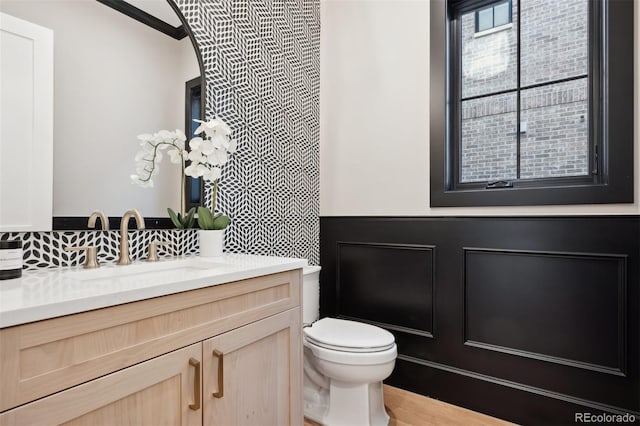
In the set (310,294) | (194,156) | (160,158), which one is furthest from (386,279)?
(160,158)

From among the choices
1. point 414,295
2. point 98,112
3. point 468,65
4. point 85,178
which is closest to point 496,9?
point 468,65

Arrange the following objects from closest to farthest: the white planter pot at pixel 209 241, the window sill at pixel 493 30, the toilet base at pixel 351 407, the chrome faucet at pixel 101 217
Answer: the chrome faucet at pixel 101 217 → the white planter pot at pixel 209 241 → the toilet base at pixel 351 407 → the window sill at pixel 493 30

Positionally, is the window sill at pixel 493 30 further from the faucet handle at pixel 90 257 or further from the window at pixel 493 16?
the faucet handle at pixel 90 257

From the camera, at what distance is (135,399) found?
783 mm

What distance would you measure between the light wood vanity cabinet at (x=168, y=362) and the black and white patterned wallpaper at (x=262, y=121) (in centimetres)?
54

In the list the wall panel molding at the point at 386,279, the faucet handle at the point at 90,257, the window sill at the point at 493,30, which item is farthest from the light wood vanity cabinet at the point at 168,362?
the window sill at the point at 493,30

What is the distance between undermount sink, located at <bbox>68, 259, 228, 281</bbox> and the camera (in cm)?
105

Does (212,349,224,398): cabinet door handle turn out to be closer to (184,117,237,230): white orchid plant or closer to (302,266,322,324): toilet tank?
(184,117,237,230): white orchid plant

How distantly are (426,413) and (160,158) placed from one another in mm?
1801

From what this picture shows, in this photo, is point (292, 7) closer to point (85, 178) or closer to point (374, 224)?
point (374, 224)

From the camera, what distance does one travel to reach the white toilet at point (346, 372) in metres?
1.45

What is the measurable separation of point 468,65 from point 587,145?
754mm

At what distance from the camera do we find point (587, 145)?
1551 mm

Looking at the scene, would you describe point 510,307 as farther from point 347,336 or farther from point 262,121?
point 262,121
